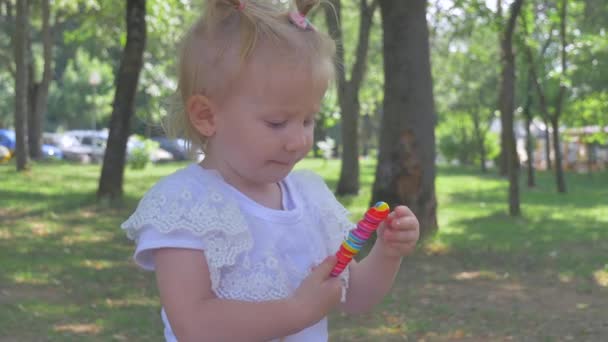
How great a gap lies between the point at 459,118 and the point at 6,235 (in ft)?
127

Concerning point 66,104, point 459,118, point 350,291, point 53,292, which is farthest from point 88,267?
point 66,104

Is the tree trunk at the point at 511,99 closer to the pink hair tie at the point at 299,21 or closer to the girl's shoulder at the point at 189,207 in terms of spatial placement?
the pink hair tie at the point at 299,21

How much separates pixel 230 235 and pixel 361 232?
0.29 meters

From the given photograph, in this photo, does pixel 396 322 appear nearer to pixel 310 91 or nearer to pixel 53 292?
pixel 53 292

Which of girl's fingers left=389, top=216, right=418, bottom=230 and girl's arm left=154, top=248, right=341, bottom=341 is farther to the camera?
girl's fingers left=389, top=216, right=418, bottom=230

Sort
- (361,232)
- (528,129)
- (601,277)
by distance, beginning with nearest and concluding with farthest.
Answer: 1. (361,232)
2. (601,277)
3. (528,129)

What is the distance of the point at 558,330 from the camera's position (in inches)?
244

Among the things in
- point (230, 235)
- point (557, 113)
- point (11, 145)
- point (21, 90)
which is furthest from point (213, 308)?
point (11, 145)

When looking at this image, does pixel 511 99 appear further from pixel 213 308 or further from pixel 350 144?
pixel 213 308

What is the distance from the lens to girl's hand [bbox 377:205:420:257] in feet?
7.00

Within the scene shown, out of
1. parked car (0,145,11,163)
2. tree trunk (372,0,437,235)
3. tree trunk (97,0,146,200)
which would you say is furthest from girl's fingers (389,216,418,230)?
parked car (0,145,11,163)

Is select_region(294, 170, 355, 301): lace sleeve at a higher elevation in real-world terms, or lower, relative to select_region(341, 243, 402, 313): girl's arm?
higher

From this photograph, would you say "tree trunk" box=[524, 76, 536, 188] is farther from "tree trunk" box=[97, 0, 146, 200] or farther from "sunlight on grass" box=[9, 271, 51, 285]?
"sunlight on grass" box=[9, 271, 51, 285]

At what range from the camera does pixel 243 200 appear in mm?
2074
